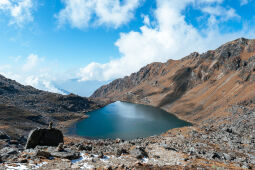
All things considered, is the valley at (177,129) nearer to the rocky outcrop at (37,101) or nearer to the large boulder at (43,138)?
the rocky outcrop at (37,101)

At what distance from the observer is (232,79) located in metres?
143

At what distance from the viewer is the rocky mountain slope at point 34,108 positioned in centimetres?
8709

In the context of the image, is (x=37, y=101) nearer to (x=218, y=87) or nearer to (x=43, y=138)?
(x=43, y=138)

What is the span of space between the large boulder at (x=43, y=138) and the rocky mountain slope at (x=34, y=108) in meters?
57.3

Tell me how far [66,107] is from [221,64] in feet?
505

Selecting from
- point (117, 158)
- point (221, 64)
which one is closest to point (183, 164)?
point (117, 158)

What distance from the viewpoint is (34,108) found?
117875 mm

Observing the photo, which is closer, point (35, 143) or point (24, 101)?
point (35, 143)

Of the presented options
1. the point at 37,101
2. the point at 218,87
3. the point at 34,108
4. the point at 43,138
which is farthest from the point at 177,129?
the point at 37,101

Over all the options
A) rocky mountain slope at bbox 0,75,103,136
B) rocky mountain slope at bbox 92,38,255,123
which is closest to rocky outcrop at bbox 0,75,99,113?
rocky mountain slope at bbox 0,75,103,136

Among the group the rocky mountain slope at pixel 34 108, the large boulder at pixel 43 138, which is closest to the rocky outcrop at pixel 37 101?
the rocky mountain slope at pixel 34 108

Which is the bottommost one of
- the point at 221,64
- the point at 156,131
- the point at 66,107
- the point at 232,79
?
the point at 156,131

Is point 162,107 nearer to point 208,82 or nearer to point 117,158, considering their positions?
point 208,82

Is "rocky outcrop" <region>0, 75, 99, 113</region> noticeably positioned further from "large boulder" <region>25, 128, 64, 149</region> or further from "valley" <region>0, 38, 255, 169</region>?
"large boulder" <region>25, 128, 64, 149</region>
